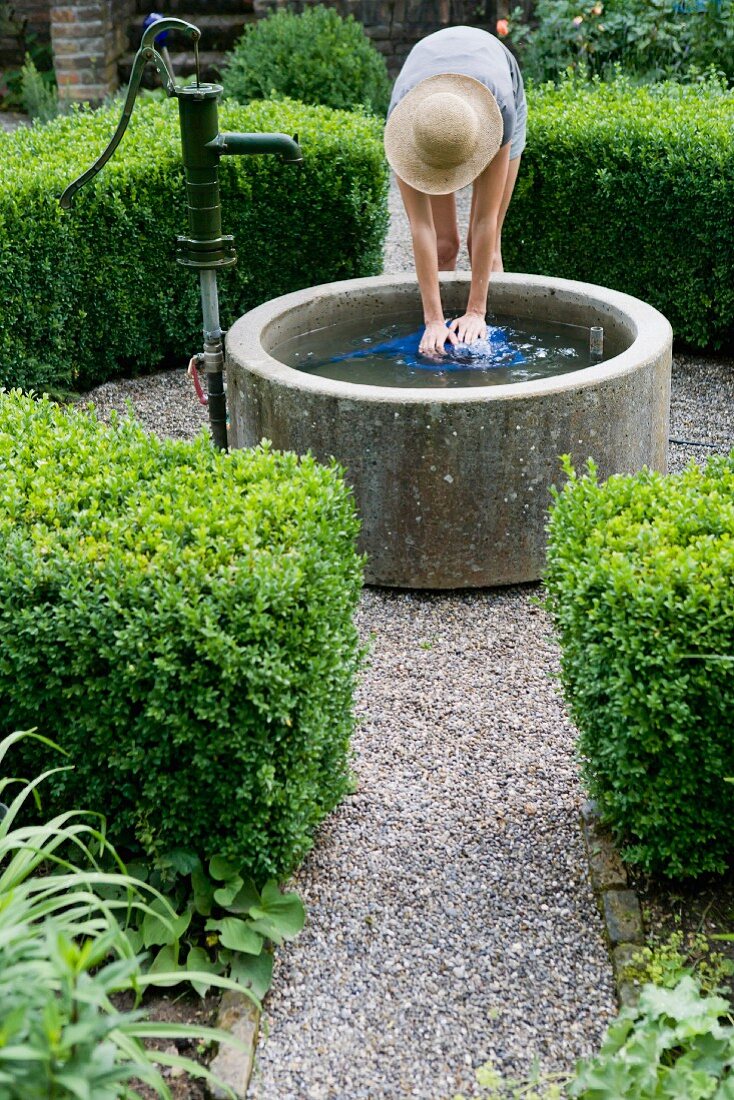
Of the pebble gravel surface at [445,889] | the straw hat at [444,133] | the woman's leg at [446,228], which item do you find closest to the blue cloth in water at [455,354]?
the straw hat at [444,133]

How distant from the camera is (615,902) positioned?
307 centimetres

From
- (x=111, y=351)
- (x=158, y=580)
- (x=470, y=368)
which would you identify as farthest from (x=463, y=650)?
(x=111, y=351)

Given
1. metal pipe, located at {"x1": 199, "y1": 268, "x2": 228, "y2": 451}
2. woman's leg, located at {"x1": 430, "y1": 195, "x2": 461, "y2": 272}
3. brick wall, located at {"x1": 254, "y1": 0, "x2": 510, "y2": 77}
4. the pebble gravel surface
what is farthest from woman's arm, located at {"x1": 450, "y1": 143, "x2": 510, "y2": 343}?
brick wall, located at {"x1": 254, "y1": 0, "x2": 510, "y2": 77}

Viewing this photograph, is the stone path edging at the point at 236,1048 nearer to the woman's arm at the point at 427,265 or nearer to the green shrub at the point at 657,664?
the green shrub at the point at 657,664

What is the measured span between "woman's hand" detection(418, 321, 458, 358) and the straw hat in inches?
21.8

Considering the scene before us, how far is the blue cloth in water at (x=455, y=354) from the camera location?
17.1ft

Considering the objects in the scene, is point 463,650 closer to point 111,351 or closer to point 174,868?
point 174,868

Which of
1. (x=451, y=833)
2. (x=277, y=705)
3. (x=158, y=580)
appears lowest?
(x=451, y=833)

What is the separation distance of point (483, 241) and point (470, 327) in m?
0.37

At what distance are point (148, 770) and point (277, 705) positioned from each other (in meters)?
0.37

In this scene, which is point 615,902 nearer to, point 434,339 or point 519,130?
point 434,339

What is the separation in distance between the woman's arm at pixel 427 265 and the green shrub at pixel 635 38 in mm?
4637

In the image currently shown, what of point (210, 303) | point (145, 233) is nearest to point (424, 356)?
point (210, 303)

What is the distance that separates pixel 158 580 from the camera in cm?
282
